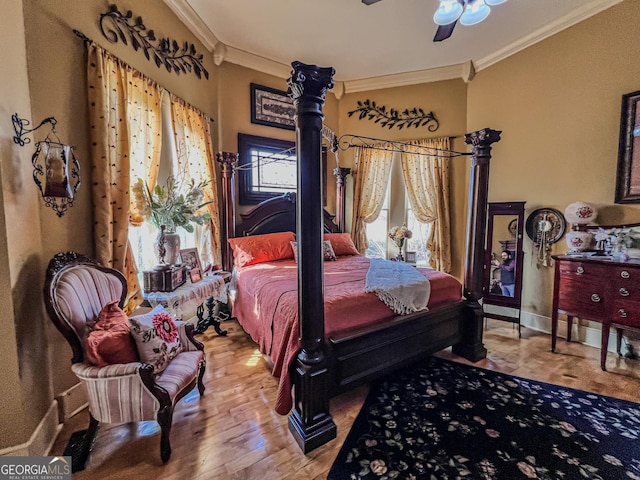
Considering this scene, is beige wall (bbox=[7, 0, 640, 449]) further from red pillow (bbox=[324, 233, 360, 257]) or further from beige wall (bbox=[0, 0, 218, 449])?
red pillow (bbox=[324, 233, 360, 257])

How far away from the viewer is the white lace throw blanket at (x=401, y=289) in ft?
7.03

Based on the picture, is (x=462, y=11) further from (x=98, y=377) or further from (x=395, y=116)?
(x=98, y=377)

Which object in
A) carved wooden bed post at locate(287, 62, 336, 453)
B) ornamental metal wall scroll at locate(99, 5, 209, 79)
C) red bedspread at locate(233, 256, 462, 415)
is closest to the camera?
carved wooden bed post at locate(287, 62, 336, 453)

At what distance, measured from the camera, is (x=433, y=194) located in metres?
4.21

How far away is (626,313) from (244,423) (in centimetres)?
320

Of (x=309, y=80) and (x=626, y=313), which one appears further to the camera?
(x=626, y=313)

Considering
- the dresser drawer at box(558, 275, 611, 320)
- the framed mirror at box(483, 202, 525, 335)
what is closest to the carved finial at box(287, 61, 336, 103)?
the framed mirror at box(483, 202, 525, 335)

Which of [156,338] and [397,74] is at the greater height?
[397,74]

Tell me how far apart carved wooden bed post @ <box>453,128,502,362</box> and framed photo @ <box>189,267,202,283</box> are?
2512 mm

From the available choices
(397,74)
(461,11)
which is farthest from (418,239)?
(461,11)

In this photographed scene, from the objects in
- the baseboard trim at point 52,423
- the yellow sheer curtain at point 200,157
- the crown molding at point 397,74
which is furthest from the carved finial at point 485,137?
the baseboard trim at point 52,423

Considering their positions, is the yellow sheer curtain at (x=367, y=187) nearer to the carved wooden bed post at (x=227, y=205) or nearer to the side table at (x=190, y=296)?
the carved wooden bed post at (x=227, y=205)

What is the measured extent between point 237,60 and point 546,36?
3747mm

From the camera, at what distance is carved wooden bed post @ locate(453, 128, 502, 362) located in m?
2.49
